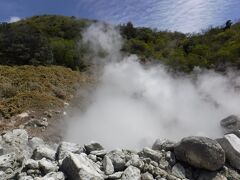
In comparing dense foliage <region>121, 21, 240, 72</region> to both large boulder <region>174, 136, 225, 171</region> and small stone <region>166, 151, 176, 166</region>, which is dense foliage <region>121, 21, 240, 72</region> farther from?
large boulder <region>174, 136, 225, 171</region>

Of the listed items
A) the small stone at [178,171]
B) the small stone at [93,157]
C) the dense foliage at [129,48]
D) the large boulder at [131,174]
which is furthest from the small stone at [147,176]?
the dense foliage at [129,48]

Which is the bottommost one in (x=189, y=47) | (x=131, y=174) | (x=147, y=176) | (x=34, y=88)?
(x=147, y=176)

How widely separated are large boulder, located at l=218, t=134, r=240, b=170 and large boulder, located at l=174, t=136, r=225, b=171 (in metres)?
0.28

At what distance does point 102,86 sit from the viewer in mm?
20844

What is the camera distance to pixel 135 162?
25.8ft

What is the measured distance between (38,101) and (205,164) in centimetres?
930

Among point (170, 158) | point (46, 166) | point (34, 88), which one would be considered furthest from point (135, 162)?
point (34, 88)

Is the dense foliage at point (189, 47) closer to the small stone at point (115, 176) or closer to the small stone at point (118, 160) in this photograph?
the small stone at point (118, 160)

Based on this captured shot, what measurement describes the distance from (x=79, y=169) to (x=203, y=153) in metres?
2.64

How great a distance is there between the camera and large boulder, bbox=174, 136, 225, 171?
8.16 metres

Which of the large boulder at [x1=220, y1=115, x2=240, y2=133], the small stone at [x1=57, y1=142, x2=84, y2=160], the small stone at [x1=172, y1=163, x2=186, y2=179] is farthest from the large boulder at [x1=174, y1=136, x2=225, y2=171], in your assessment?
the large boulder at [x1=220, y1=115, x2=240, y2=133]

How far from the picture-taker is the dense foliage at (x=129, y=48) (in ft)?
83.5

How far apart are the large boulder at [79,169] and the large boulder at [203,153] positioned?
1.98 m

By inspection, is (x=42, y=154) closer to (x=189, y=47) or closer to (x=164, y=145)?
(x=164, y=145)
